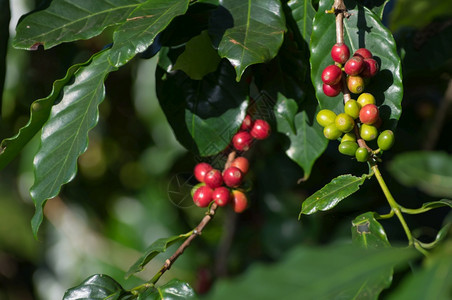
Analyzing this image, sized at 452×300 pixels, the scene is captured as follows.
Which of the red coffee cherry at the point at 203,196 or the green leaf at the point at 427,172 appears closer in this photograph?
the green leaf at the point at 427,172

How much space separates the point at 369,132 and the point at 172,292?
429 millimetres

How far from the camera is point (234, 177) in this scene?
118cm

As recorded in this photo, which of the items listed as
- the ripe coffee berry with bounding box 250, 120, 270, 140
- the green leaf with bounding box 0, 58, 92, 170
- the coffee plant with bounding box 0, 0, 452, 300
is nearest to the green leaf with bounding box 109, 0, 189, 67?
the coffee plant with bounding box 0, 0, 452, 300

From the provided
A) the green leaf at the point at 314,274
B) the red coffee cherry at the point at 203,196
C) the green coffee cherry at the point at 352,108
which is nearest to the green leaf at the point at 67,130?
the red coffee cherry at the point at 203,196

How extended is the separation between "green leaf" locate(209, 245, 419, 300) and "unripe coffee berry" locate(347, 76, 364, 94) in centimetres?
48

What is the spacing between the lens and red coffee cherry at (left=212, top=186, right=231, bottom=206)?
3.79ft

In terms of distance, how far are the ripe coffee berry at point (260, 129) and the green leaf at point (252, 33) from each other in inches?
9.6

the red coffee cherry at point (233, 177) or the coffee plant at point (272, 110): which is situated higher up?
the coffee plant at point (272, 110)

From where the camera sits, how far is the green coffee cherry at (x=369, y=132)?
0.96 metres

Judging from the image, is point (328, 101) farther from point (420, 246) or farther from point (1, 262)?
point (1, 262)

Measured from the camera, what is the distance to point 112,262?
209 centimetres

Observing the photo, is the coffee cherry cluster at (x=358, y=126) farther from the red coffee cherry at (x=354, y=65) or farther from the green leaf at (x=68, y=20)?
the green leaf at (x=68, y=20)

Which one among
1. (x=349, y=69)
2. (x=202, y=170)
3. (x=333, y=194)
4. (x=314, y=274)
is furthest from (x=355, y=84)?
(x=314, y=274)

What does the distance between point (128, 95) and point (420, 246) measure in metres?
1.51
